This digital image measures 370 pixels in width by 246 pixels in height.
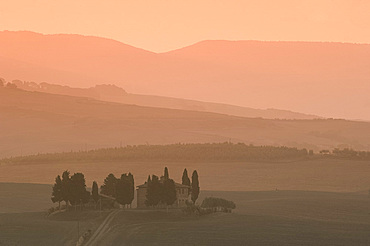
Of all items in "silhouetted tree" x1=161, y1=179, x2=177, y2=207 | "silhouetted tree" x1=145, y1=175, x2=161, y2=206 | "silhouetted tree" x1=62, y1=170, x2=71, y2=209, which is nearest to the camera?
"silhouetted tree" x1=161, y1=179, x2=177, y2=207

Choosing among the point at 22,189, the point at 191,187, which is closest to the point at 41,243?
the point at 191,187

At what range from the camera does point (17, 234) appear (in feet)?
350

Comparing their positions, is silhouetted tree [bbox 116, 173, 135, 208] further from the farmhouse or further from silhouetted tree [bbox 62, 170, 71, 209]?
silhouetted tree [bbox 62, 170, 71, 209]

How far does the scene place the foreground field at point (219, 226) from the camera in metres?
96.8

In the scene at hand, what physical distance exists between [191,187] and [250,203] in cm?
1001

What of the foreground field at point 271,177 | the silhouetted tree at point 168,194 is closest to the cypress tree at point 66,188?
the silhouetted tree at point 168,194

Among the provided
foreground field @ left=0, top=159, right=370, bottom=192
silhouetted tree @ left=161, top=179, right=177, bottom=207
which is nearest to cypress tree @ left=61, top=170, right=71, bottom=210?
silhouetted tree @ left=161, top=179, right=177, bottom=207

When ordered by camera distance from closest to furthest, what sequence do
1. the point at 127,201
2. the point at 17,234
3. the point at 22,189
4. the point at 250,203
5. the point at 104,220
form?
the point at 17,234 < the point at 104,220 < the point at 127,201 < the point at 250,203 < the point at 22,189

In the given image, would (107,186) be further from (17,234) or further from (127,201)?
(17,234)

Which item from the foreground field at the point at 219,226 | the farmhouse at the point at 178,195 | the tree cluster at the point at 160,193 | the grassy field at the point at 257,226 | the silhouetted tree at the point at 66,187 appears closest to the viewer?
the grassy field at the point at 257,226

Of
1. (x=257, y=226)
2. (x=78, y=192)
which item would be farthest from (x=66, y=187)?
(x=257, y=226)

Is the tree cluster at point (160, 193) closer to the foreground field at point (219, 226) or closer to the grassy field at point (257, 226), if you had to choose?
the foreground field at point (219, 226)

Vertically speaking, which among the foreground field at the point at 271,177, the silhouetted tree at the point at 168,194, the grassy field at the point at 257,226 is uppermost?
the foreground field at the point at 271,177

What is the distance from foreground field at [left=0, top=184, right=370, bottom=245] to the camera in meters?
96.8
